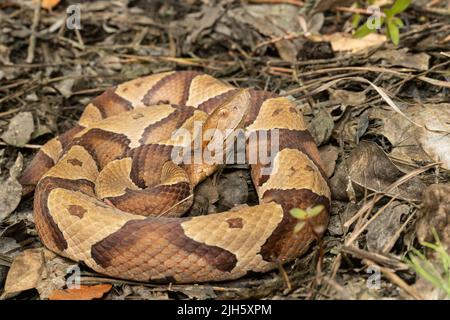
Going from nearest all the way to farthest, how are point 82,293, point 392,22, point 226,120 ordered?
point 82,293 → point 226,120 → point 392,22

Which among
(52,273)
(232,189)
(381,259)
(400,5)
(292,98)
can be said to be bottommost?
(52,273)

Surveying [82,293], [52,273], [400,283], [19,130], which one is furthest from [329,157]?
[19,130]

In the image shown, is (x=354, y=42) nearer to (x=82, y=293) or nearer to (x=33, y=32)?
(x=33, y=32)

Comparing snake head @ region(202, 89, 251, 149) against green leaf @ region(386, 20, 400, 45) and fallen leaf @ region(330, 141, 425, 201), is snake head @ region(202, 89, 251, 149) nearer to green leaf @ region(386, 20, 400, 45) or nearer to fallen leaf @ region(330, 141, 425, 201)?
fallen leaf @ region(330, 141, 425, 201)

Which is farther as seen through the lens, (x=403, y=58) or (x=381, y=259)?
(x=403, y=58)

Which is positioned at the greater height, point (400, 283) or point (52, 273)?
point (400, 283)

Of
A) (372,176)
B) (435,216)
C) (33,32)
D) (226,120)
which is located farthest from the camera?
(33,32)

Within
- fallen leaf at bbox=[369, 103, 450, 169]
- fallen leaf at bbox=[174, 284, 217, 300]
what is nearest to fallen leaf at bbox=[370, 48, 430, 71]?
fallen leaf at bbox=[369, 103, 450, 169]
